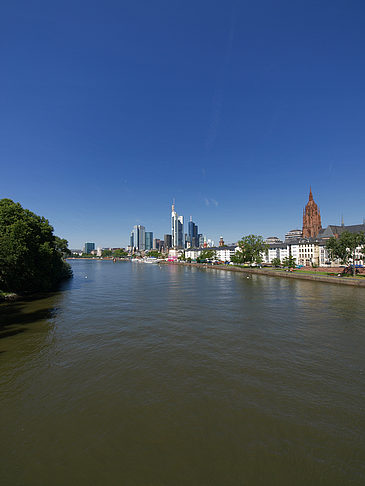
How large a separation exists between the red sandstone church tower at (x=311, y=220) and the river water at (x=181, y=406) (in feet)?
482

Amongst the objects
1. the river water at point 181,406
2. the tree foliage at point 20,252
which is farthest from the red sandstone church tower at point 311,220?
the tree foliage at point 20,252

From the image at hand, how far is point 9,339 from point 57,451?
1339 centimetres

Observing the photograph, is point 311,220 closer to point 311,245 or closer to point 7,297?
point 311,245

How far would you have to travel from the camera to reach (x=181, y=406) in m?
9.06

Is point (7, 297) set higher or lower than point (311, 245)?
lower

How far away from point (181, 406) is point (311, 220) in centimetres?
16581

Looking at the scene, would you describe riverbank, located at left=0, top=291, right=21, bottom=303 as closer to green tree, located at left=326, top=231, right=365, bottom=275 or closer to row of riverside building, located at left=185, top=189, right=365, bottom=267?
green tree, located at left=326, top=231, right=365, bottom=275

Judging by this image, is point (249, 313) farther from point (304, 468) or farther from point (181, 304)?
point (304, 468)

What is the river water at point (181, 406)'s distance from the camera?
20.8 ft

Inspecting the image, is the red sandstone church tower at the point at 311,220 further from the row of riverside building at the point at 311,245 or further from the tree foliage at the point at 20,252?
the tree foliage at the point at 20,252

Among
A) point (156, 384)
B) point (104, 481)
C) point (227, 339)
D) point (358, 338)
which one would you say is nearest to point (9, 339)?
point (156, 384)

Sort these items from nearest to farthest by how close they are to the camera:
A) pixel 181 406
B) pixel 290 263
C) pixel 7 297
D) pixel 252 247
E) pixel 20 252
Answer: pixel 181 406 → pixel 20 252 → pixel 7 297 → pixel 290 263 → pixel 252 247

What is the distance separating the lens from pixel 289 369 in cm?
1227

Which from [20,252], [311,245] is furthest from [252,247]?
[20,252]
